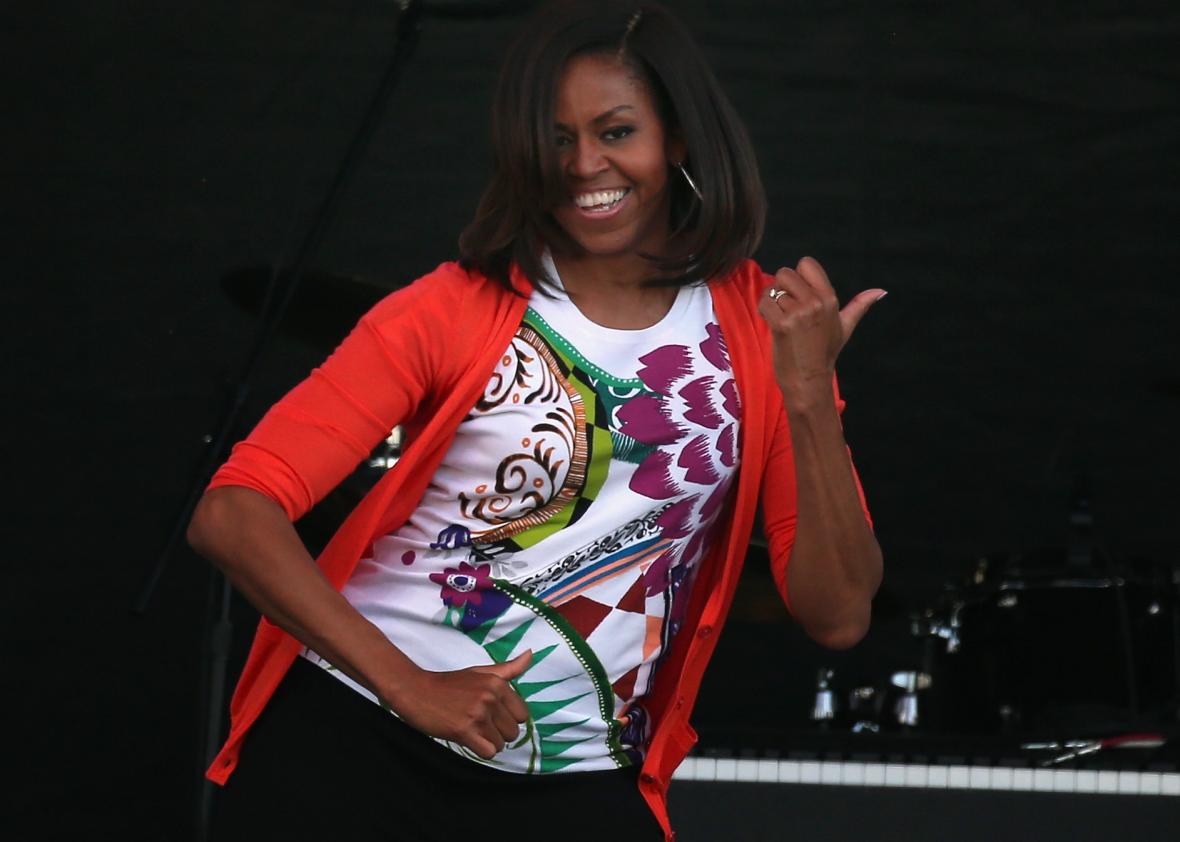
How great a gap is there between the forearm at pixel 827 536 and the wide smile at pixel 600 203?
29cm

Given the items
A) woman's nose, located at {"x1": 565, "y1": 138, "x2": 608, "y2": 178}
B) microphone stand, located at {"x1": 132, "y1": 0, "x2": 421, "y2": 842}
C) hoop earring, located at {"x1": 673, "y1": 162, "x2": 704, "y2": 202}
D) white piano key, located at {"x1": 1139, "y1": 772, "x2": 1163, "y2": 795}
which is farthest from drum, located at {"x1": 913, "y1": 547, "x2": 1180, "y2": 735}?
woman's nose, located at {"x1": 565, "y1": 138, "x2": 608, "y2": 178}

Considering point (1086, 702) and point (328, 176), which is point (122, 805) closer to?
point (328, 176)

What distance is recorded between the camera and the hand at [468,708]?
1423 millimetres

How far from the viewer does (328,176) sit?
140 inches

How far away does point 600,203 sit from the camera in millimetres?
1708

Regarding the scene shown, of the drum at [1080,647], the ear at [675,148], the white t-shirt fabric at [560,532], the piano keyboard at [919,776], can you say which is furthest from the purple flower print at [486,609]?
the drum at [1080,647]

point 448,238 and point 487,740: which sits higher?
point 448,238

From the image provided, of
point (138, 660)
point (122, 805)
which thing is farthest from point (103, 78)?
point (122, 805)

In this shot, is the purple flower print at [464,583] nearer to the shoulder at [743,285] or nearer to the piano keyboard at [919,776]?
the shoulder at [743,285]

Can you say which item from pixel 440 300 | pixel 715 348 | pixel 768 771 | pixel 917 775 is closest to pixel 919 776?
pixel 917 775

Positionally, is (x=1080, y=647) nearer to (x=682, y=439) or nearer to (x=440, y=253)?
(x=440, y=253)

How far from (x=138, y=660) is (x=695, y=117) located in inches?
93.3

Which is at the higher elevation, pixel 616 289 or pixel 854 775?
pixel 616 289

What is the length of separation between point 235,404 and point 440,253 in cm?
85
